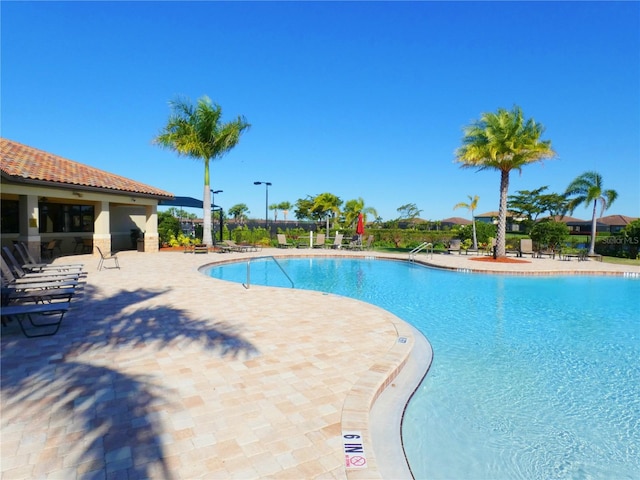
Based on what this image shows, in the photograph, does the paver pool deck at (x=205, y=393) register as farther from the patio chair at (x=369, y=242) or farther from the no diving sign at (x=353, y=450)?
the patio chair at (x=369, y=242)

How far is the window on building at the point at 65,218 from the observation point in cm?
1669

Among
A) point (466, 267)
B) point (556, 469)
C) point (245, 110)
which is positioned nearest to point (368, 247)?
point (466, 267)

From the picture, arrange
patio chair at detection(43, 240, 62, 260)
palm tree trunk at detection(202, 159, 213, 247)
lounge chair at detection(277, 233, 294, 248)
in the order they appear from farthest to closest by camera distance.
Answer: lounge chair at detection(277, 233, 294, 248) < palm tree trunk at detection(202, 159, 213, 247) < patio chair at detection(43, 240, 62, 260)

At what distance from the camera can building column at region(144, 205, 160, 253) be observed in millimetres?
19531

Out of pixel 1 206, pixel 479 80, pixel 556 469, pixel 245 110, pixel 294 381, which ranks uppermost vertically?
pixel 479 80

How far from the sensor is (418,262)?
717 inches

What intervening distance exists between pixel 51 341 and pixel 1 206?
13848 mm

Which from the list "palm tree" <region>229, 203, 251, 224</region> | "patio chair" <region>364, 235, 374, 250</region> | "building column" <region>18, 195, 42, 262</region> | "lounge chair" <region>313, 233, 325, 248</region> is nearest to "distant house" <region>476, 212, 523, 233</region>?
"patio chair" <region>364, 235, 374, 250</region>

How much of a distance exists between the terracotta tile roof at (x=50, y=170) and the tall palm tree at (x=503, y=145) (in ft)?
62.6

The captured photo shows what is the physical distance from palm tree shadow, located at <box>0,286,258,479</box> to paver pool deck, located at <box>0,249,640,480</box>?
0.6 inches

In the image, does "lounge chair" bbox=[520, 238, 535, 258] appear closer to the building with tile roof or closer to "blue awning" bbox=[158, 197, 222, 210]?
"blue awning" bbox=[158, 197, 222, 210]

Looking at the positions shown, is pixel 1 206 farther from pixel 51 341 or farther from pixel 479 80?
pixel 479 80

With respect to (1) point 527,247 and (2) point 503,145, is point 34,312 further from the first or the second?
(1) point 527,247

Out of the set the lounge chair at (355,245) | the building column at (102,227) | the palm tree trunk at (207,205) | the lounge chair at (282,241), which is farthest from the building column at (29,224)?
the lounge chair at (355,245)
